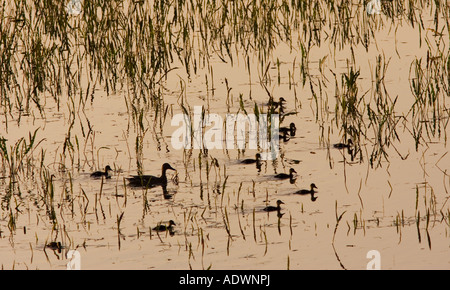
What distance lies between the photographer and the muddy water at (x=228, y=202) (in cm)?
490

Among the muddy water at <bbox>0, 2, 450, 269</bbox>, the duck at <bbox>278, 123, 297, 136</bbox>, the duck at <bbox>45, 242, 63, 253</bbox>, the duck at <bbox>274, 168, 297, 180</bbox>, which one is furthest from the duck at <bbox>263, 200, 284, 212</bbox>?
the duck at <bbox>278, 123, 297, 136</bbox>

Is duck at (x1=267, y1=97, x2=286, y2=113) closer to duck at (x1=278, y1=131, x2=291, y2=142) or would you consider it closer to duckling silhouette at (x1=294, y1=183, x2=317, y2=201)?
duck at (x1=278, y1=131, x2=291, y2=142)

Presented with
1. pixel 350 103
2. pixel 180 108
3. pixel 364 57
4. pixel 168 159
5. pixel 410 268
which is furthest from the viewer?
pixel 364 57

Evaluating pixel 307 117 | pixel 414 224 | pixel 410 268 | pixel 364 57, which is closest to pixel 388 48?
pixel 364 57

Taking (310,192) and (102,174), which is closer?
(310,192)

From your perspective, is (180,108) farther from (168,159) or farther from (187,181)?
(187,181)

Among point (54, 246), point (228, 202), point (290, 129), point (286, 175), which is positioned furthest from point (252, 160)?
point (54, 246)

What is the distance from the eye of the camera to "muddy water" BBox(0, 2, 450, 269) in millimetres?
4898

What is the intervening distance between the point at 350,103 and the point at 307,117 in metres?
0.49

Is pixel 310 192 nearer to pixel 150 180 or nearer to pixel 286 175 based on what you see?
pixel 286 175

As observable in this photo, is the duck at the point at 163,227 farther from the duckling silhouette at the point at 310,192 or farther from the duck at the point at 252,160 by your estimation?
the duck at the point at 252,160

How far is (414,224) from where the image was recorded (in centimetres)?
522

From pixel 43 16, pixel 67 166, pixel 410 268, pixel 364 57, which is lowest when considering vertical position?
pixel 410 268

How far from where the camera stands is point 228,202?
5672mm
